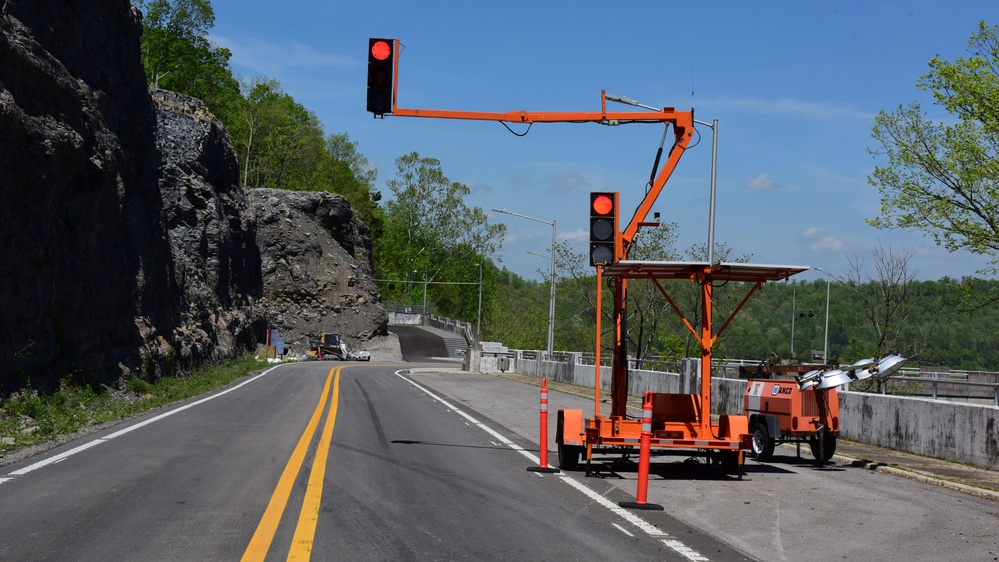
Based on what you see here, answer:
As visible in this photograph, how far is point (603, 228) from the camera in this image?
547 inches

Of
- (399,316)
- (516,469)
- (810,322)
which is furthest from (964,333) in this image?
(516,469)

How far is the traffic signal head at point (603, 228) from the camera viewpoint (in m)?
13.8

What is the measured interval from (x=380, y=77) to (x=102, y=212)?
18.4 m

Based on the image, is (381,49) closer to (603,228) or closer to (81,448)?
(603,228)

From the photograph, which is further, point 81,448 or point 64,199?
point 64,199

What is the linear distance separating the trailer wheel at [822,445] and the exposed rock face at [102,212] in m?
15.8

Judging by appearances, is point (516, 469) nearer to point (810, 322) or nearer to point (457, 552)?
point (457, 552)

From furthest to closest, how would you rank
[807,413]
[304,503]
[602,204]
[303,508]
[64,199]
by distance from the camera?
[64,199] < [807,413] < [602,204] < [304,503] < [303,508]

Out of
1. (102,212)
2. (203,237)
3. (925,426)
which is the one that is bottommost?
(925,426)

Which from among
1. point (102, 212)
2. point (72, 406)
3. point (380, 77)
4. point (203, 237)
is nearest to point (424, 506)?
point (380, 77)

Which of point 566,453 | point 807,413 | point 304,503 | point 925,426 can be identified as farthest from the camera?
point 925,426

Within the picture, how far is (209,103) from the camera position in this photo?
9512 centimetres

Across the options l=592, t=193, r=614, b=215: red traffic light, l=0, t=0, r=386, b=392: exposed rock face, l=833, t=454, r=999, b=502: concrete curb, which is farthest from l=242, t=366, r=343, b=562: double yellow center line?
l=0, t=0, r=386, b=392: exposed rock face

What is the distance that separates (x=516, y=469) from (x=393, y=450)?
2483mm
